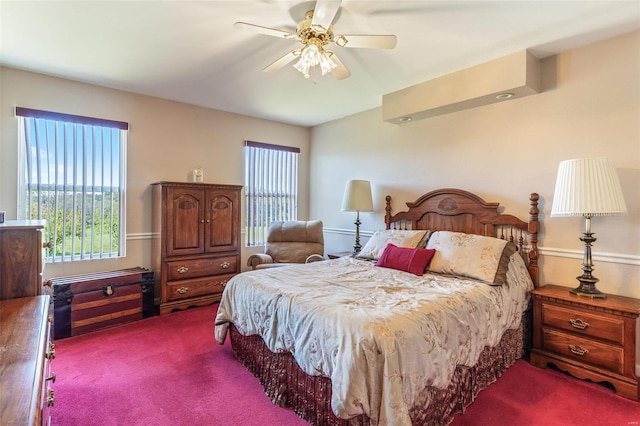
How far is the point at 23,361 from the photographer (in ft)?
3.20

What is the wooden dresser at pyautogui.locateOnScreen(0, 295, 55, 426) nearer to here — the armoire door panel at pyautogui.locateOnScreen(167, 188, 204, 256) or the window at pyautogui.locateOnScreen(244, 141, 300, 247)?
the armoire door panel at pyautogui.locateOnScreen(167, 188, 204, 256)

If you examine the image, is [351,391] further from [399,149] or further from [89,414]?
[399,149]

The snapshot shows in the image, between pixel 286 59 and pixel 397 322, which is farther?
pixel 286 59

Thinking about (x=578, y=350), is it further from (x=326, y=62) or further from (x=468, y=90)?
(x=326, y=62)

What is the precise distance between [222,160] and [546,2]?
152 inches

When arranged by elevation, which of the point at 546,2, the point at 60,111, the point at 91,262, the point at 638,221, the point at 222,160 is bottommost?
the point at 91,262

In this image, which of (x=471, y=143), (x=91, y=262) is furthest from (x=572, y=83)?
(x=91, y=262)

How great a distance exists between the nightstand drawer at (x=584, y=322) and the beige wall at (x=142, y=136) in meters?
3.80

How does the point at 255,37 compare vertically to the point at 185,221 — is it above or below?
above

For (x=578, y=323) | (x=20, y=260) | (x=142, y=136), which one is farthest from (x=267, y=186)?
(x=578, y=323)

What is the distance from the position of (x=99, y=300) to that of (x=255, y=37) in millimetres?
2963

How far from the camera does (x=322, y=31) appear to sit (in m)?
2.13

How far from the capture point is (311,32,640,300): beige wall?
242 centimetres

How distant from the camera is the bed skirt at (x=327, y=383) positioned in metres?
1.72
